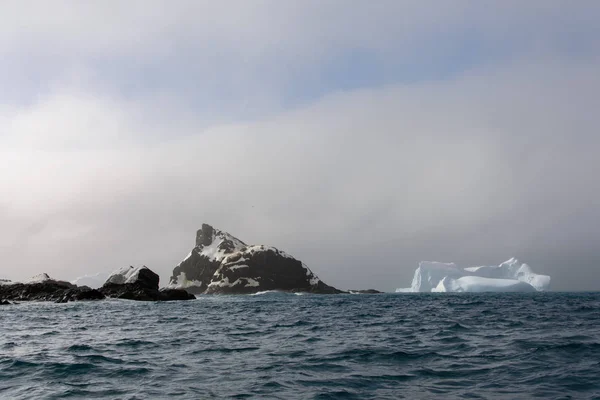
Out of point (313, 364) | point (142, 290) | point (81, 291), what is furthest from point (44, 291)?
point (313, 364)

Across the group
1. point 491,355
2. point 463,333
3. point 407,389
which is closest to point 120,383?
point 407,389

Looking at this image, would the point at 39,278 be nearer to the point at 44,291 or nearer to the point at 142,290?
the point at 44,291

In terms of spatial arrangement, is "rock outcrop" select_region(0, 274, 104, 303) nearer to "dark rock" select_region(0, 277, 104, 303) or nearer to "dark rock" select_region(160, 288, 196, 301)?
"dark rock" select_region(0, 277, 104, 303)

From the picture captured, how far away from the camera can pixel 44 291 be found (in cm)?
10069

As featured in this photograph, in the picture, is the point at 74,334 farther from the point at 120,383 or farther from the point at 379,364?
the point at 379,364

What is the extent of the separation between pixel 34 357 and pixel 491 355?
19441mm

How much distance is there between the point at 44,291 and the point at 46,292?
1.00 meters

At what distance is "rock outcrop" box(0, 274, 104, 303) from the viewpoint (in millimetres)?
92250

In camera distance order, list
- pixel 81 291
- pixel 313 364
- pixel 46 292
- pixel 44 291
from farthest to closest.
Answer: pixel 44 291
pixel 46 292
pixel 81 291
pixel 313 364

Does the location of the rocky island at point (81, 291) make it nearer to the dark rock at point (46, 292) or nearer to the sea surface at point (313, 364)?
the dark rock at point (46, 292)

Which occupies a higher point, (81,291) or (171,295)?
(81,291)

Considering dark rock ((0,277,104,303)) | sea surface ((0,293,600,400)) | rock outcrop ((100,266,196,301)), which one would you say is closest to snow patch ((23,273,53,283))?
dark rock ((0,277,104,303))

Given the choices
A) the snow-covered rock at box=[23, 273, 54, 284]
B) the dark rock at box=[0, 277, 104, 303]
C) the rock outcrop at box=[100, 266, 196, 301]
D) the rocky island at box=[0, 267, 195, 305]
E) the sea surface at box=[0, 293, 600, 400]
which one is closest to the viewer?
the sea surface at box=[0, 293, 600, 400]

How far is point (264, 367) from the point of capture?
17.3 metres
